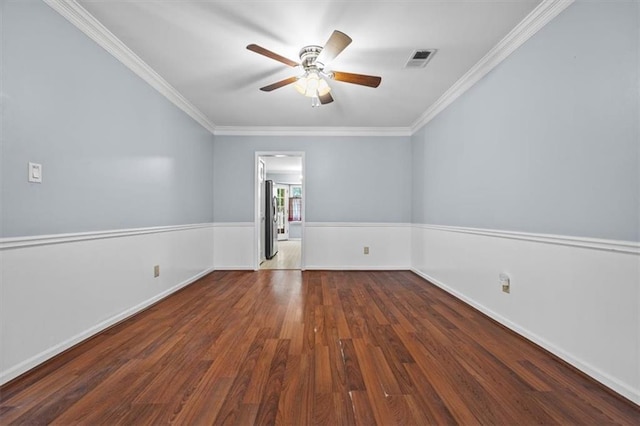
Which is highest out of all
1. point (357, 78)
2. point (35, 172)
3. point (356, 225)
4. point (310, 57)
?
point (310, 57)

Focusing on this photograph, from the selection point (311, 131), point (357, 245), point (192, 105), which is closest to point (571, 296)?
point (357, 245)

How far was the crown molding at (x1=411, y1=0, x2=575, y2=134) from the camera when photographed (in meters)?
1.82

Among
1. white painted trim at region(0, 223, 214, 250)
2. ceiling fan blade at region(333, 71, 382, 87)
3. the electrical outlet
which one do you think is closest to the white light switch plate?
white painted trim at region(0, 223, 214, 250)

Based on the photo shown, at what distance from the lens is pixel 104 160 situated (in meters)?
2.19

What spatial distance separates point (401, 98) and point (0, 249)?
376cm

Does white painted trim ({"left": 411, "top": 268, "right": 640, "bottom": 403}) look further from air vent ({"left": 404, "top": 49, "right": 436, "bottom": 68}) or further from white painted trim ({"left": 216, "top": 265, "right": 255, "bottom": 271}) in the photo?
white painted trim ({"left": 216, "top": 265, "right": 255, "bottom": 271})

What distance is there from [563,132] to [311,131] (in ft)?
11.1

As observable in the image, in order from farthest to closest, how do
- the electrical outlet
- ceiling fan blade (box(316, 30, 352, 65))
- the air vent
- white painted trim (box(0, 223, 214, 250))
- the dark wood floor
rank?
the air vent < the electrical outlet < ceiling fan blade (box(316, 30, 352, 65)) < white painted trim (box(0, 223, 214, 250)) < the dark wood floor

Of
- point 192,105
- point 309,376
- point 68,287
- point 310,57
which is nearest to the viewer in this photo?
point 309,376

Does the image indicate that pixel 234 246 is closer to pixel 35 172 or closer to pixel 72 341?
pixel 72 341

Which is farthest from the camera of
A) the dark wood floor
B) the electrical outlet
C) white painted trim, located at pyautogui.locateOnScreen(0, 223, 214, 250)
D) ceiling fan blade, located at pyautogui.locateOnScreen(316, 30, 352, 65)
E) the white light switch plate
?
the electrical outlet

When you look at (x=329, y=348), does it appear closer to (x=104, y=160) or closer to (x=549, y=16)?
(x=104, y=160)

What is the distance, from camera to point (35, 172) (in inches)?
64.5

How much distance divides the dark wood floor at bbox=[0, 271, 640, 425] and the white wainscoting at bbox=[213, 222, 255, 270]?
6.46 ft
